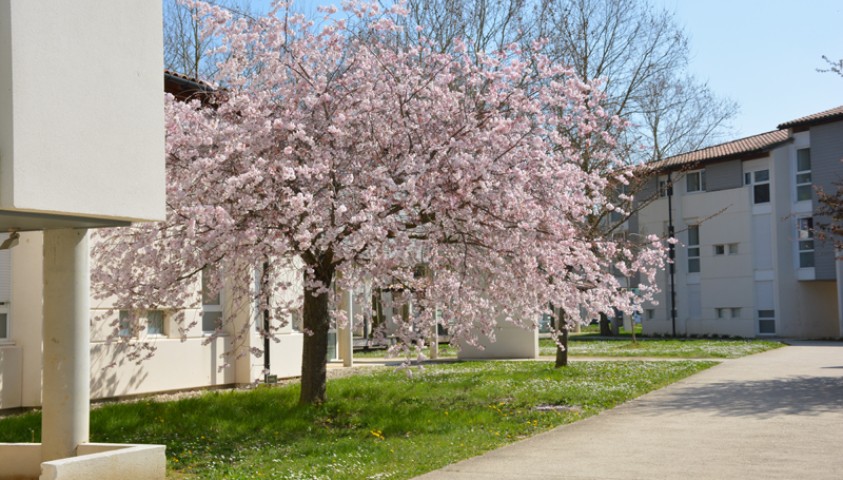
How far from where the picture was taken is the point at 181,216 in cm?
1279

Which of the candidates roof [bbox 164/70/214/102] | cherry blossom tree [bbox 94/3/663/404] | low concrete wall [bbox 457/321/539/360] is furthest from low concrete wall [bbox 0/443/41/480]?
low concrete wall [bbox 457/321/539/360]

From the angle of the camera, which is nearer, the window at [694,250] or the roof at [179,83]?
the roof at [179,83]

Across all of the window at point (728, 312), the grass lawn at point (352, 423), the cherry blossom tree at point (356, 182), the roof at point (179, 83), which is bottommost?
the grass lawn at point (352, 423)

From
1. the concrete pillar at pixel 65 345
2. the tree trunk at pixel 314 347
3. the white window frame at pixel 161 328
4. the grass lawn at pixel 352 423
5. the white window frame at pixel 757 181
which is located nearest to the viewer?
the concrete pillar at pixel 65 345

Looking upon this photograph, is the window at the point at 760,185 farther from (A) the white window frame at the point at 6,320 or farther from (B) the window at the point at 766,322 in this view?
(A) the white window frame at the point at 6,320

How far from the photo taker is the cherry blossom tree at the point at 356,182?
12.6m

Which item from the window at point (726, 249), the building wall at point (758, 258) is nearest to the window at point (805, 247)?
the building wall at point (758, 258)

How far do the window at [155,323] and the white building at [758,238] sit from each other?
27017 mm

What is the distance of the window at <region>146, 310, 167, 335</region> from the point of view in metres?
18.3

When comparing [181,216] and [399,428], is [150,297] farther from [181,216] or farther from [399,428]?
[399,428]

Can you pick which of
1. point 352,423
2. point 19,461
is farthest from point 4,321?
point 19,461

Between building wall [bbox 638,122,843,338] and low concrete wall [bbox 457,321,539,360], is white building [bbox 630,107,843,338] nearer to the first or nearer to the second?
building wall [bbox 638,122,843,338]

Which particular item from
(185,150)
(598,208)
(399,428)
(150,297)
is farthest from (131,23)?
Answer: (598,208)

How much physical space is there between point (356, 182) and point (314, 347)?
3141 mm
